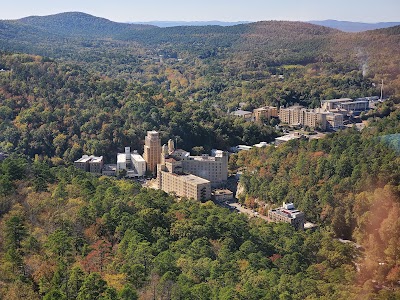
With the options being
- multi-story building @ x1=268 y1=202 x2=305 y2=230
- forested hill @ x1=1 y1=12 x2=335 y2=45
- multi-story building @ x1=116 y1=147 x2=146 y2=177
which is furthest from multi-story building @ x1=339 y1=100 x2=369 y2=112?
multi-story building @ x1=268 y1=202 x2=305 y2=230

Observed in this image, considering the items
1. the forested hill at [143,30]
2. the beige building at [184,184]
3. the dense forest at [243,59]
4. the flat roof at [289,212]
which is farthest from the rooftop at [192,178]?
the forested hill at [143,30]

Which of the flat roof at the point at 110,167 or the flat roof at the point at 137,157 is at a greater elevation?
the flat roof at the point at 137,157

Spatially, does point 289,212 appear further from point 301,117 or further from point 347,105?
point 347,105

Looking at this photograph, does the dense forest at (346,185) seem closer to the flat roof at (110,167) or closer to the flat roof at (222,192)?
the flat roof at (222,192)

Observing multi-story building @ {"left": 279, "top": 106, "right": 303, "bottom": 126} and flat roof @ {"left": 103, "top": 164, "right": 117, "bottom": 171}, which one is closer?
flat roof @ {"left": 103, "top": 164, "right": 117, "bottom": 171}

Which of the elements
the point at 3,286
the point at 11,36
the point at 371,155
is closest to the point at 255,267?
the point at 3,286

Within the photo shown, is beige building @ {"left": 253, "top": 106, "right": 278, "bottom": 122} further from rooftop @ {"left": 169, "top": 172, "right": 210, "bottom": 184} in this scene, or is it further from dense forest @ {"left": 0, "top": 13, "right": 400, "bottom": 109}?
rooftop @ {"left": 169, "top": 172, "right": 210, "bottom": 184}
